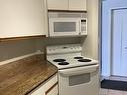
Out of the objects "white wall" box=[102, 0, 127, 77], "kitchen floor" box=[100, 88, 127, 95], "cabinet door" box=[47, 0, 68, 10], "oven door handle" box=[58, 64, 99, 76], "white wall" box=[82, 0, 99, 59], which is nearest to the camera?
"oven door handle" box=[58, 64, 99, 76]

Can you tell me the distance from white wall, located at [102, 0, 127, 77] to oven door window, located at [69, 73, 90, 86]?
7.67 feet

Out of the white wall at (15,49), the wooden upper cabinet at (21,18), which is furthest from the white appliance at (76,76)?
the wooden upper cabinet at (21,18)

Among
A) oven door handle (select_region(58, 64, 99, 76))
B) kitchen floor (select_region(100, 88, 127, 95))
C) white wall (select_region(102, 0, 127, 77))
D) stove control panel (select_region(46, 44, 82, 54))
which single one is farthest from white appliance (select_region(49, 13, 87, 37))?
white wall (select_region(102, 0, 127, 77))

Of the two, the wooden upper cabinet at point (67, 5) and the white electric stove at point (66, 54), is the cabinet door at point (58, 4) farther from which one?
the white electric stove at point (66, 54)

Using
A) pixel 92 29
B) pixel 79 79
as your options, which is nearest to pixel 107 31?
pixel 92 29

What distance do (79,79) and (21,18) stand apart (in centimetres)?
110

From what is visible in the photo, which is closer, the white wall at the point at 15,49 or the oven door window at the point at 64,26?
the white wall at the point at 15,49

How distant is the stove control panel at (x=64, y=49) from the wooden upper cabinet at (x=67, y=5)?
24.8 inches

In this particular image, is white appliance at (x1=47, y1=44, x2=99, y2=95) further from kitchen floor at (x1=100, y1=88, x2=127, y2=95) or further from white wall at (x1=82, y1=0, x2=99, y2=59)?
kitchen floor at (x1=100, y1=88, x2=127, y2=95)

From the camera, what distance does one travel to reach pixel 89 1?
2641mm

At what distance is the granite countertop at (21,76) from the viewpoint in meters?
1.41

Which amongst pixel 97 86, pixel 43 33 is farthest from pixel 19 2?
pixel 97 86

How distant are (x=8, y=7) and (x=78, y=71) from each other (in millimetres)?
1169

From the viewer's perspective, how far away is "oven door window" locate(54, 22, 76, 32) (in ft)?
7.94
